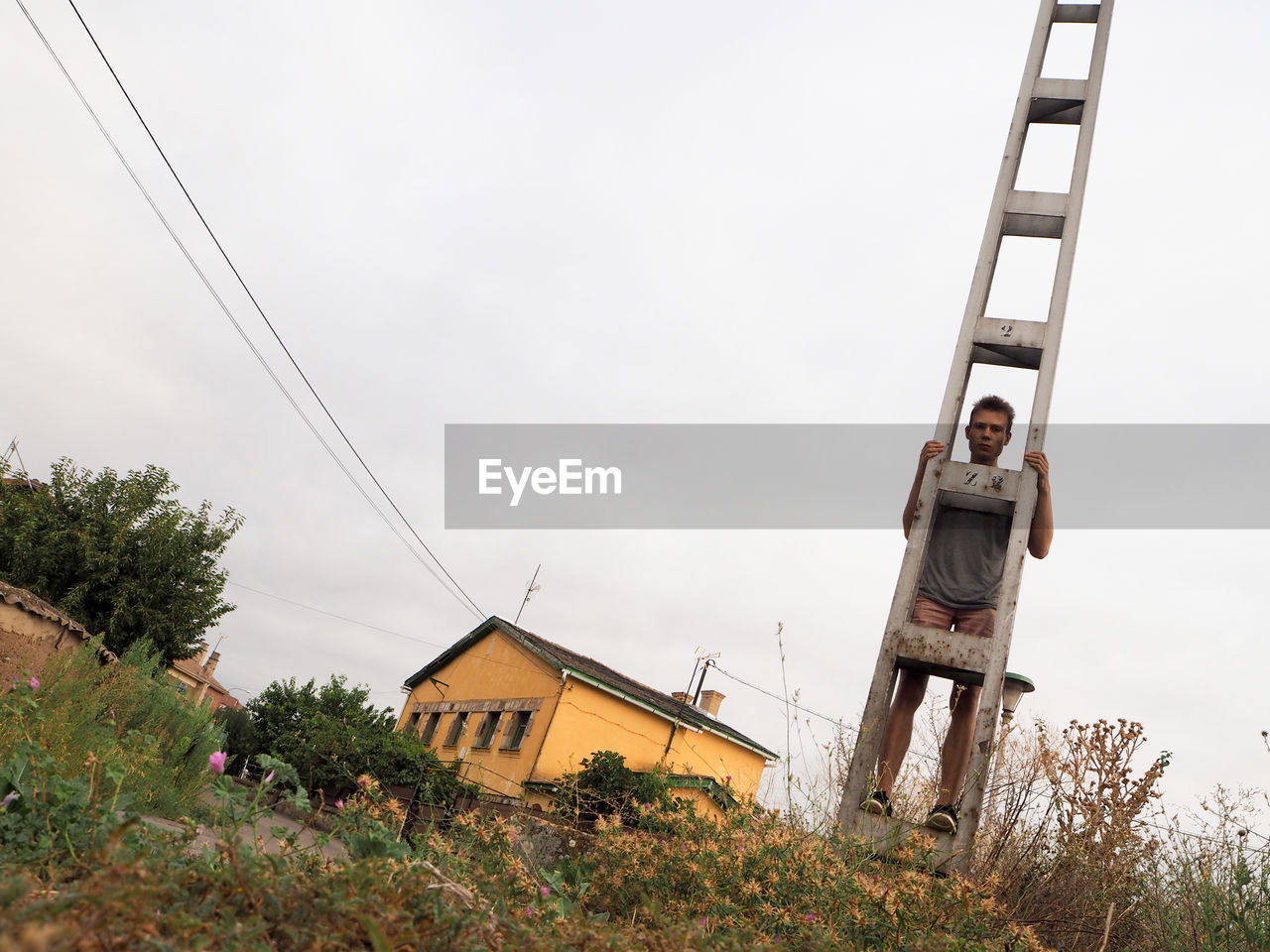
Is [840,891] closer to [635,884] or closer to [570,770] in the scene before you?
[635,884]

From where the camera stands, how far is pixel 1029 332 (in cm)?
426

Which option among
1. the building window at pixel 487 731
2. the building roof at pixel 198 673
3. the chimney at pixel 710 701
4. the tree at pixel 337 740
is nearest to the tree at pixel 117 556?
the tree at pixel 337 740

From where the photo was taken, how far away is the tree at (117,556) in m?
18.3

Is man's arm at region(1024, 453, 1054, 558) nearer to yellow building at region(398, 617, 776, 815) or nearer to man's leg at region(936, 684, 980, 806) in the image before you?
man's leg at region(936, 684, 980, 806)

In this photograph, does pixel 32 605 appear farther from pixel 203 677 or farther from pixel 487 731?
pixel 203 677

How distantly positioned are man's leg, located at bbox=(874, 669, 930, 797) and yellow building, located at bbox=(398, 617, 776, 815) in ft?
40.6

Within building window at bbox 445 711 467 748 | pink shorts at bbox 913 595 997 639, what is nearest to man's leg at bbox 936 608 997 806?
pink shorts at bbox 913 595 997 639

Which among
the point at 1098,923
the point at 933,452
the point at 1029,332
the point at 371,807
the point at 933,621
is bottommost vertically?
the point at 371,807

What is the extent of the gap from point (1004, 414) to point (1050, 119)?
6.13ft

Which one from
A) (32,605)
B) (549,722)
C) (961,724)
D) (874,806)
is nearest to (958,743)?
(961,724)

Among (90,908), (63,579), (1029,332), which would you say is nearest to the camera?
(90,908)

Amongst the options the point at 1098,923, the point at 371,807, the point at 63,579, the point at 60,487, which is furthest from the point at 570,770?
the point at 371,807

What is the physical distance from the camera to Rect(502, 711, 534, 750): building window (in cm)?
2070

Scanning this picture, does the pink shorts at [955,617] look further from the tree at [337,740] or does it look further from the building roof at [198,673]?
the building roof at [198,673]
